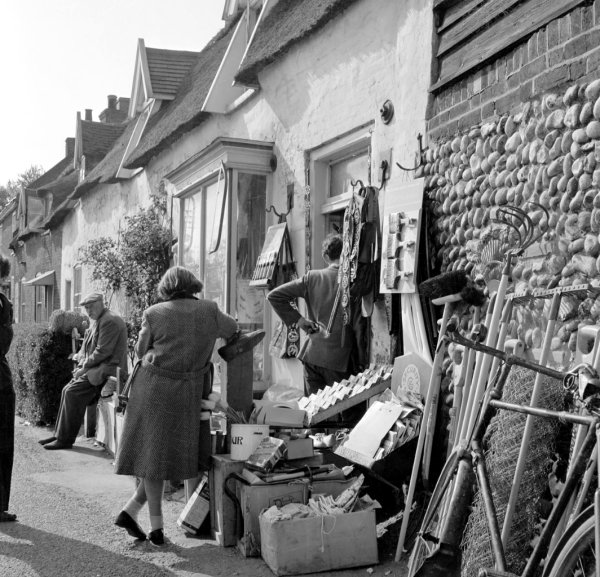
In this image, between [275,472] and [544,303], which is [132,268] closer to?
[275,472]

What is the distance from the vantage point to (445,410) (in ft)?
16.4

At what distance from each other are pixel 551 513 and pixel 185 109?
32.9ft

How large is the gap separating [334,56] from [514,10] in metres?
2.75

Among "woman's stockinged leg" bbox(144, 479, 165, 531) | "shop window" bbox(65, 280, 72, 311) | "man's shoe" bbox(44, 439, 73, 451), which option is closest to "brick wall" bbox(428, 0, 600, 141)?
"woman's stockinged leg" bbox(144, 479, 165, 531)

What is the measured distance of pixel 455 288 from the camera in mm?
4781

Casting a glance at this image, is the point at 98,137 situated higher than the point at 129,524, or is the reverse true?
the point at 98,137

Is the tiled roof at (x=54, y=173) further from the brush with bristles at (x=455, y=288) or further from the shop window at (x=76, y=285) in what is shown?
the brush with bristles at (x=455, y=288)

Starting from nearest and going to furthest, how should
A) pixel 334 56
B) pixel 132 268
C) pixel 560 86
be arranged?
1. pixel 560 86
2. pixel 334 56
3. pixel 132 268

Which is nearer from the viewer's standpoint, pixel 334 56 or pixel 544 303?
pixel 544 303

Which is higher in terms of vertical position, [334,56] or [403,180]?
[334,56]

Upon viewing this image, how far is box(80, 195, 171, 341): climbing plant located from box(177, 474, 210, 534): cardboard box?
669 cm

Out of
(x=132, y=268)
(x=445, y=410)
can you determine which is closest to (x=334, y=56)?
(x=445, y=410)

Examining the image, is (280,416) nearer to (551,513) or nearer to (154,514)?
(154,514)

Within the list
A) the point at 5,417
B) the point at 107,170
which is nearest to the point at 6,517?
the point at 5,417
